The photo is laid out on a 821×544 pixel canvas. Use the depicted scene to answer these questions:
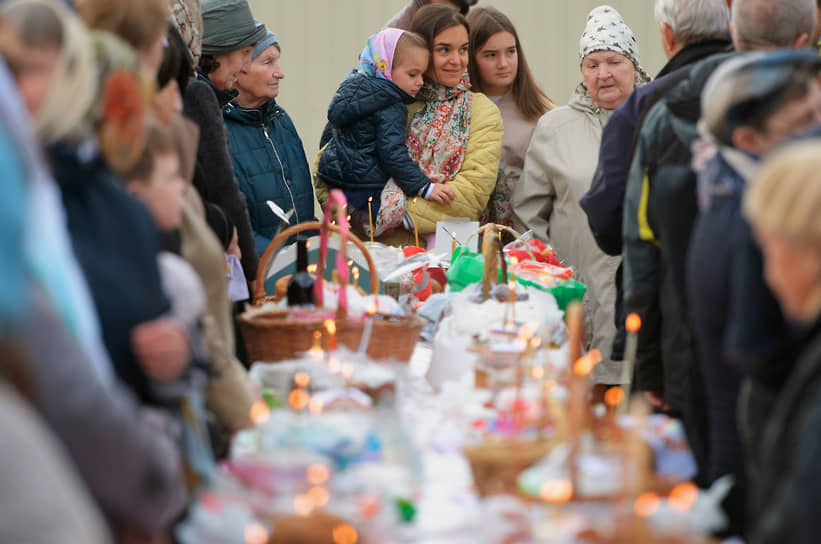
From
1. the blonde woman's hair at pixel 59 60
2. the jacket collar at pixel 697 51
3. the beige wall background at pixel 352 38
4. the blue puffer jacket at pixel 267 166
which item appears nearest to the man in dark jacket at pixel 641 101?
the jacket collar at pixel 697 51

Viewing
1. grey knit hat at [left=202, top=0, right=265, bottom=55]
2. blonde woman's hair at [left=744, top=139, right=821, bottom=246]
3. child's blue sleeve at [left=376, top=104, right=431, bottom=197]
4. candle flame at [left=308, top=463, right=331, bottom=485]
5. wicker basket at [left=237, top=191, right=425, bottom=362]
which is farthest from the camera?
child's blue sleeve at [left=376, top=104, right=431, bottom=197]

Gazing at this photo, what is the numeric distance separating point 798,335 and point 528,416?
545 mm

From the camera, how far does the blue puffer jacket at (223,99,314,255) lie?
164 inches

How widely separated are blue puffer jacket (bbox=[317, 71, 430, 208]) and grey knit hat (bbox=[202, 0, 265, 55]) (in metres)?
0.53

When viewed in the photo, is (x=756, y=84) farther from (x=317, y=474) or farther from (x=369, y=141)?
(x=369, y=141)

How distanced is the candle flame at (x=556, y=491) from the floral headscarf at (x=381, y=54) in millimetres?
3001

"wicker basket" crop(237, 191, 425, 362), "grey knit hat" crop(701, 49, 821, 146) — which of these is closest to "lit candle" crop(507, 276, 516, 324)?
"wicker basket" crop(237, 191, 425, 362)

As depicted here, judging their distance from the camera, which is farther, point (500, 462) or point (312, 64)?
point (312, 64)

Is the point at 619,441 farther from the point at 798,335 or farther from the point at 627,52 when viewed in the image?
the point at 627,52

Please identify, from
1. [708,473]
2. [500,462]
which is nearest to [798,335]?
[500,462]

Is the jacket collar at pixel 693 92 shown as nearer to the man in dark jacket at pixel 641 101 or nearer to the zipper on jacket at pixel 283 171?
the man in dark jacket at pixel 641 101

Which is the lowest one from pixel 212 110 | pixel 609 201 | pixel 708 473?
pixel 708 473

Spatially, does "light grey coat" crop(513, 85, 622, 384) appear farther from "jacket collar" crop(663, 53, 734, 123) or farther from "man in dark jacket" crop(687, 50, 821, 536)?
"man in dark jacket" crop(687, 50, 821, 536)

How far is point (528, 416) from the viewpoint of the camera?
6.08 feet
